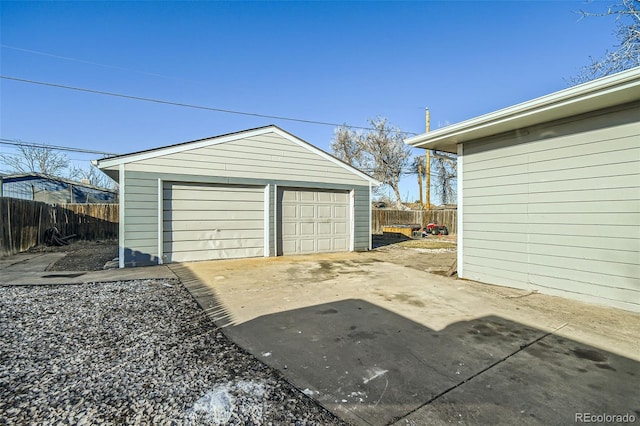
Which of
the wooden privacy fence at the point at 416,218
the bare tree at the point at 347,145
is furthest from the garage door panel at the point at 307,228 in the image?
the bare tree at the point at 347,145

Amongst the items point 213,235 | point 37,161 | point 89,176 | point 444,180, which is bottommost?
point 213,235

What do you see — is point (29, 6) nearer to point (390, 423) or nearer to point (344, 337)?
point (344, 337)

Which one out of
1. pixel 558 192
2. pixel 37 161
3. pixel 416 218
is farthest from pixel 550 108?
pixel 37 161

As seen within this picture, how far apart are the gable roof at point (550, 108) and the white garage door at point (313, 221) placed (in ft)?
13.1

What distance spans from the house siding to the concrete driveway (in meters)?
0.40

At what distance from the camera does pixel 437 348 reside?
249 cm

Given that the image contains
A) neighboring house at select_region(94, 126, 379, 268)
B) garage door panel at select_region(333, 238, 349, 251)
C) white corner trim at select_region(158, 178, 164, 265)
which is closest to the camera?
neighboring house at select_region(94, 126, 379, 268)

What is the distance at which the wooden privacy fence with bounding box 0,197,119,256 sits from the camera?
7645 mm

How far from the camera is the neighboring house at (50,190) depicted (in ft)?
47.6

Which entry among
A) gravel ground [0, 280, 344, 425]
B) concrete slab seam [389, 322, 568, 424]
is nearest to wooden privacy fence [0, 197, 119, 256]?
gravel ground [0, 280, 344, 425]

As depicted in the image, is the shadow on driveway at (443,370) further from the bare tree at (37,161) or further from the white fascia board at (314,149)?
the bare tree at (37,161)

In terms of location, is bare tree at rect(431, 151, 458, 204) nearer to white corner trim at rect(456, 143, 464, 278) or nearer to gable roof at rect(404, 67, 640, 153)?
white corner trim at rect(456, 143, 464, 278)

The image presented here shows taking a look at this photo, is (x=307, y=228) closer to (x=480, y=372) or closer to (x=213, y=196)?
(x=213, y=196)

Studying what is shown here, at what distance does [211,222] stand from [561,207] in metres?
7.14
